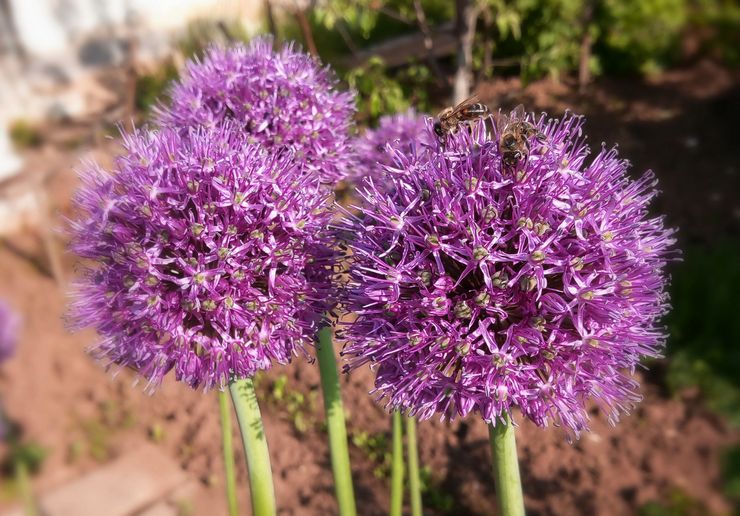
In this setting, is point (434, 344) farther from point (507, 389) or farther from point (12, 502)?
point (12, 502)

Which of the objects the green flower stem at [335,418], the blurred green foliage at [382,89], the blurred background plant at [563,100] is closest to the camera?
the green flower stem at [335,418]

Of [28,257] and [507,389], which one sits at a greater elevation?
[28,257]

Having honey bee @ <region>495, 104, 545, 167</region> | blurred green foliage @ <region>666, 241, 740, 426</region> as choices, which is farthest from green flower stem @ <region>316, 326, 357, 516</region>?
blurred green foliage @ <region>666, 241, 740, 426</region>

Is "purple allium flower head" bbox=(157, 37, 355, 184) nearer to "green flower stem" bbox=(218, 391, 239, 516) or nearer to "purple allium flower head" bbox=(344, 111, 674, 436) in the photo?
"purple allium flower head" bbox=(344, 111, 674, 436)

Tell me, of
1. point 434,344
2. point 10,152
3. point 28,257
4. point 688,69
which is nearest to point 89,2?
point 10,152

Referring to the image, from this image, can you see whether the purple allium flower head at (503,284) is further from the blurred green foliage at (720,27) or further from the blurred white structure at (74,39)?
the blurred white structure at (74,39)

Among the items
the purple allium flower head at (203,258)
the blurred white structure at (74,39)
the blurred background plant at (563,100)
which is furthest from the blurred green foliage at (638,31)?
the purple allium flower head at (203,258)

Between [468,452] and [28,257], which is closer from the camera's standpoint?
[468,452]
